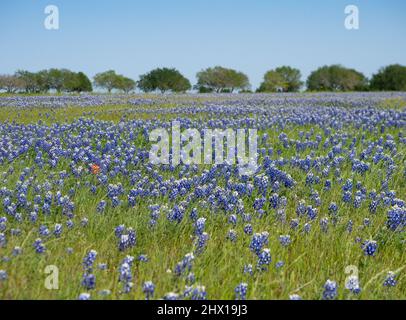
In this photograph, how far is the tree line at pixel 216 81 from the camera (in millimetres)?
70625

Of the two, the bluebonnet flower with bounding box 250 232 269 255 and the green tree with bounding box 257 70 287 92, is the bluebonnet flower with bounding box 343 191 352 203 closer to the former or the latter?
the bluebonnet flower with bounding box 250 232 269 255

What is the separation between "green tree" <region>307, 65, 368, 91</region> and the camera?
77400mm

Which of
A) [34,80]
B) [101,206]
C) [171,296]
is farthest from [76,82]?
[171,296]

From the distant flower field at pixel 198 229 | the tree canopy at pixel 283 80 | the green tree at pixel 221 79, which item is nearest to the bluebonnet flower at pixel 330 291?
the distant flower field at pixel 198 229

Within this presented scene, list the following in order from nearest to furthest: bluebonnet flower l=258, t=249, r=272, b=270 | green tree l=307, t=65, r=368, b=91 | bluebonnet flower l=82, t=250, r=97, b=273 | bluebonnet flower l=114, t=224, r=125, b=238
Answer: bluebonnet flower l=82, t=250, r=97, b=273
bluebonnet flower l=258, t=249, r=272, b=270
bluebonnet flower l=114, t=224, r=125, b=238
green tree l=307, t=65, r=368, b=91

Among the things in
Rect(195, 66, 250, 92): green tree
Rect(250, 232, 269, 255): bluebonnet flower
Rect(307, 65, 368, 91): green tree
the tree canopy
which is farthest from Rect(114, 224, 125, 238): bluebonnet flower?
Rect(195, 66, 250, 92): green tree

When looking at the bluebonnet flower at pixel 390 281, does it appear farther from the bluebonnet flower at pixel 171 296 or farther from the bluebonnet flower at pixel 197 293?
the bluebonnet flower at pixel 171 296

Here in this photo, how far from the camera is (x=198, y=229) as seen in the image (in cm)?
426

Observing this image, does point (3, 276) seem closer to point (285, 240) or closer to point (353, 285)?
point (285, 240)

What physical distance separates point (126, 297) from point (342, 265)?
1890mm

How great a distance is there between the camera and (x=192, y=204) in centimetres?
516

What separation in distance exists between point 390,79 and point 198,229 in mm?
72428

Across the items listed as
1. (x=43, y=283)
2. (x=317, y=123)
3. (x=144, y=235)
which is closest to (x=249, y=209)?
(x=144, y=235)

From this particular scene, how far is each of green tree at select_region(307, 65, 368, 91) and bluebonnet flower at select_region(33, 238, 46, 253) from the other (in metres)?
76.2
